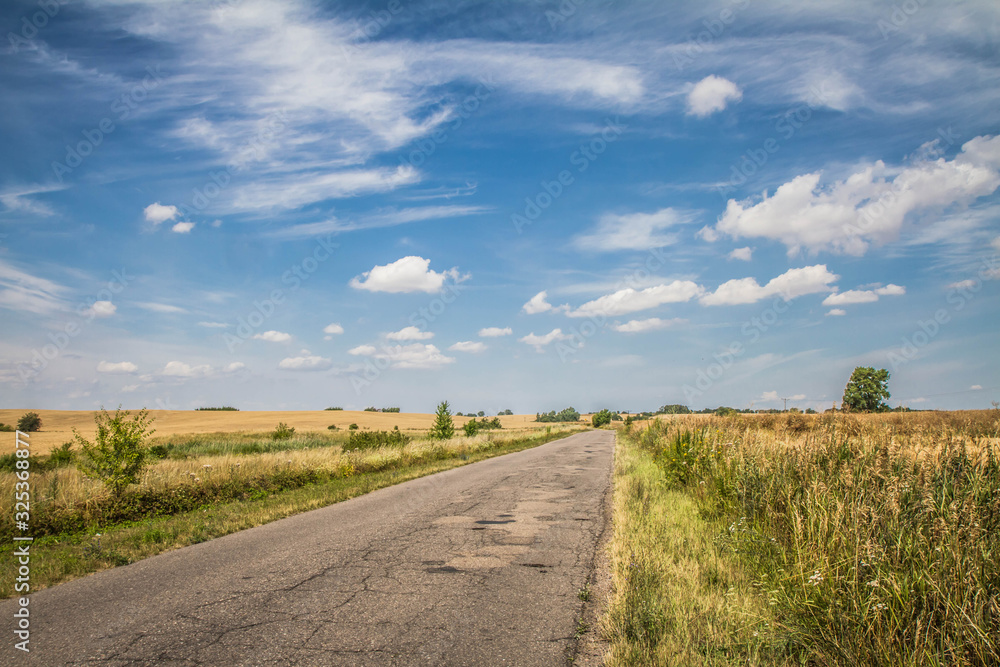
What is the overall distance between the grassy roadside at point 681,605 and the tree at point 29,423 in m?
73.7

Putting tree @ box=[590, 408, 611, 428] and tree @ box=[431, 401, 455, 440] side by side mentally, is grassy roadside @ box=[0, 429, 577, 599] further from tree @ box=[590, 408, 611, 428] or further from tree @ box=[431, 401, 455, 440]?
tree @ box=[590, 408, 611, 428]

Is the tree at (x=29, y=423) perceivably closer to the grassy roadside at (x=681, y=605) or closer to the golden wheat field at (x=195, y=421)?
the golden wheat field at (x=195, y=421)

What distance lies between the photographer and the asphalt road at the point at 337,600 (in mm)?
3914

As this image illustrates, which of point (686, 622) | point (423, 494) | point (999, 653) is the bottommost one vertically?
point (423, 494)

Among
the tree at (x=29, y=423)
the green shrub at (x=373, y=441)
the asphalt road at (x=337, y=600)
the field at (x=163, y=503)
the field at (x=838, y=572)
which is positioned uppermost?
the field at (x=838, y=572)

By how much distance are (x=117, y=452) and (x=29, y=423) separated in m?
67.0

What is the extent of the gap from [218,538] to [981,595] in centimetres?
960

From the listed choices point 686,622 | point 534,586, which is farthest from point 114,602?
point 686,622

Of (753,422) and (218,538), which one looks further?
(753,422)

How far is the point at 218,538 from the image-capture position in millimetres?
8219

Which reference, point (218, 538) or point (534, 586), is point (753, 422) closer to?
point (534, 586)

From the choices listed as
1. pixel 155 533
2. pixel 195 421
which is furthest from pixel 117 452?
pixel 195 421

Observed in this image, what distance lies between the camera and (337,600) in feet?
16.4

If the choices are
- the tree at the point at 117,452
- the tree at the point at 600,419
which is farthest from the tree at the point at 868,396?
the tree at the point at 600,419
